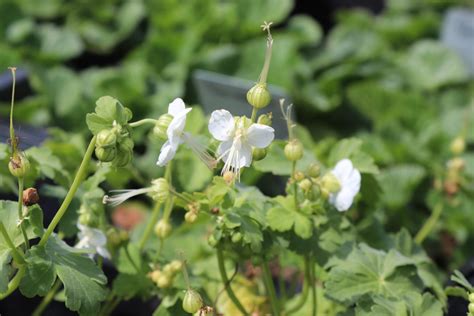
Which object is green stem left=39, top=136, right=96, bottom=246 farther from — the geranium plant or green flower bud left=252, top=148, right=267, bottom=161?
green flower bud left=252, top=148, right=267, bottom=161

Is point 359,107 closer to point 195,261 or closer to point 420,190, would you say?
point 420,190

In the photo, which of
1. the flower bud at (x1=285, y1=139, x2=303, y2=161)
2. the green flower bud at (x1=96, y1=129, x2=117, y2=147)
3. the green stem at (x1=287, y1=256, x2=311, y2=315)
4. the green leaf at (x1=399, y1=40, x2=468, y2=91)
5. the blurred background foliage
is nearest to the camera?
the green flower bud at (x1=96, y1=129, x2=117, y2=147)

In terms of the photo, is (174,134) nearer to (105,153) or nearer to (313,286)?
(105,153)

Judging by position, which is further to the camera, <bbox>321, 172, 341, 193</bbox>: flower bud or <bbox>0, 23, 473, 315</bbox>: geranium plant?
<bbox>321, 172, 341, 193</bbox>: flower bud

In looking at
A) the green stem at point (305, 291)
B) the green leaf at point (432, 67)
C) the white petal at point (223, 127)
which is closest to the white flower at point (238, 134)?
the white petal at point (223, 127)

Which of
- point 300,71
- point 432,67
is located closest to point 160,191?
point 300,71

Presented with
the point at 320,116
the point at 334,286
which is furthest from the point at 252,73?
the point at 334,286

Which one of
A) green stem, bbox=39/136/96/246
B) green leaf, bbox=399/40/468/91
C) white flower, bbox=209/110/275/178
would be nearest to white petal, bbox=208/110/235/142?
white flower, bbox=209/110/275/178

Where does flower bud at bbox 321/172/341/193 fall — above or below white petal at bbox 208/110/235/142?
below
